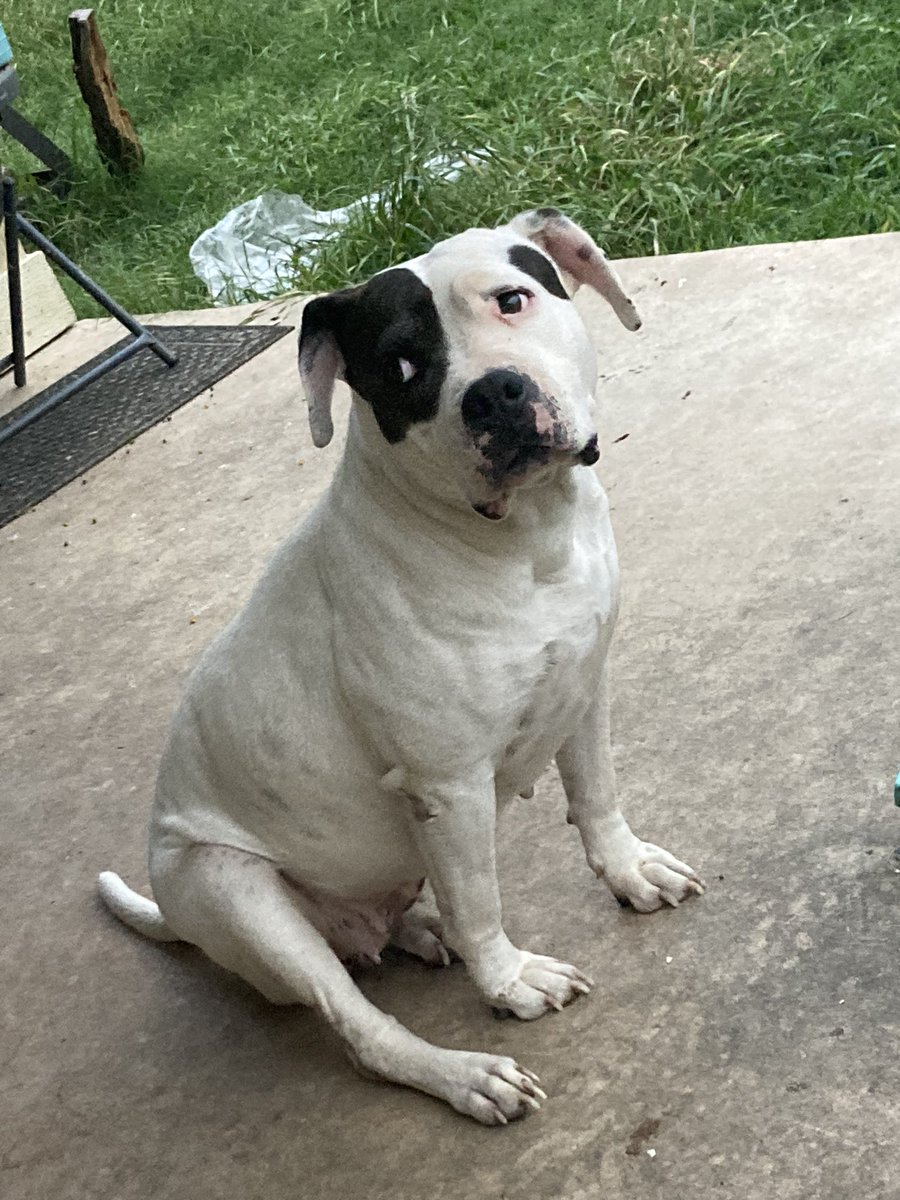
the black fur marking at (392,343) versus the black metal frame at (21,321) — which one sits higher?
the black fur marking at (392,343)

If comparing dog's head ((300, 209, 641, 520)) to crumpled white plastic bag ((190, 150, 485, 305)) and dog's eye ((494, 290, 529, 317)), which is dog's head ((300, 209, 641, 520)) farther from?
crumpled white plastic bag ((190, 150, 485, 305))

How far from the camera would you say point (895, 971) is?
2.21m

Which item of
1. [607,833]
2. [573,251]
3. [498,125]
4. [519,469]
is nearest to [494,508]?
[519,469]

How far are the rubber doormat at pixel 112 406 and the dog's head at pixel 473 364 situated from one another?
→ 3.16 metres

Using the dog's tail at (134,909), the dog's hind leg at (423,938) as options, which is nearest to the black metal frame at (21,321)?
the dog's tail at (134,909)

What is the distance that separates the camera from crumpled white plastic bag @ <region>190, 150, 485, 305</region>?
6.35 metres

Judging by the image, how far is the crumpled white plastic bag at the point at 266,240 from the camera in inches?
250

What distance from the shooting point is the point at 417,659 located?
6.81ft

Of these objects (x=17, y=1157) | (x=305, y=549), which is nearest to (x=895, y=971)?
(x=305, y=549)

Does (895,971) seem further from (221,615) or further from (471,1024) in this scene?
→ (221,615)

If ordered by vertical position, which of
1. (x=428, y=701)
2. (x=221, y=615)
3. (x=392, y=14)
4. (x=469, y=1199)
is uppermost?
(x=428, y=701)

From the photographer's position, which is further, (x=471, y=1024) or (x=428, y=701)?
(x=471, y=1024)

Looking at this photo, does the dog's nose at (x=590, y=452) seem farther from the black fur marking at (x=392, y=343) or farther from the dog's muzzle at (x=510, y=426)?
the black fur marking at (x=392, y=343)

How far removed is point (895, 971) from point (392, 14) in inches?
308
